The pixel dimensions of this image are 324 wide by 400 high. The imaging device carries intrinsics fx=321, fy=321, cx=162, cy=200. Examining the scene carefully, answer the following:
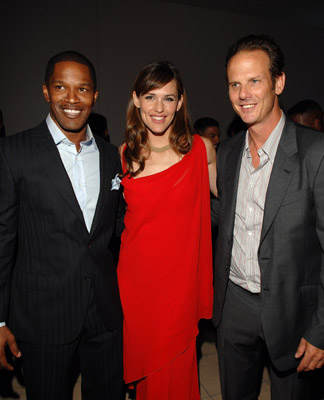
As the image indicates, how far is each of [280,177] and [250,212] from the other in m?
0.23

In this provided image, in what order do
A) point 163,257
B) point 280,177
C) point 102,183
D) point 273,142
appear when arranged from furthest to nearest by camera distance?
point 163,257
point 102,183
point 273,142
point 280,177

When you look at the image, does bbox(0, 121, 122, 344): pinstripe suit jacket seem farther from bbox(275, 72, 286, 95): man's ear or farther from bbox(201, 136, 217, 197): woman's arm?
bbox(275, 72, 286, 95): man's ear

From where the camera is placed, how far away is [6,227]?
1413mm

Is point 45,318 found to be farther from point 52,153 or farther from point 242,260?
point 242,260

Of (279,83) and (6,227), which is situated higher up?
(279,83)

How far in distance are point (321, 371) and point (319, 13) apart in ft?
21.4

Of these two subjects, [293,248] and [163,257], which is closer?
[293,248]

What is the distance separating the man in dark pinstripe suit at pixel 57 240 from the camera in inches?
55.9

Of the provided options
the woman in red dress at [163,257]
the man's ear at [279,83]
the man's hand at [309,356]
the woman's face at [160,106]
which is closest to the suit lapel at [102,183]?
the woman in red dress at [163,257]

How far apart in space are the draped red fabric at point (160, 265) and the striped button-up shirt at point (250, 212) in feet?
1.01

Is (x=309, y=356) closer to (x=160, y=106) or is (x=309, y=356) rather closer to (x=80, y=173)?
(x=80, y=173)

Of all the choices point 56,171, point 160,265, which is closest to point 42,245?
point 56,171

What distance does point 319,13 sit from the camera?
627 cm

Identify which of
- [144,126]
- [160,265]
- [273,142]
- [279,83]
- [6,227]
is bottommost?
[160,265]
